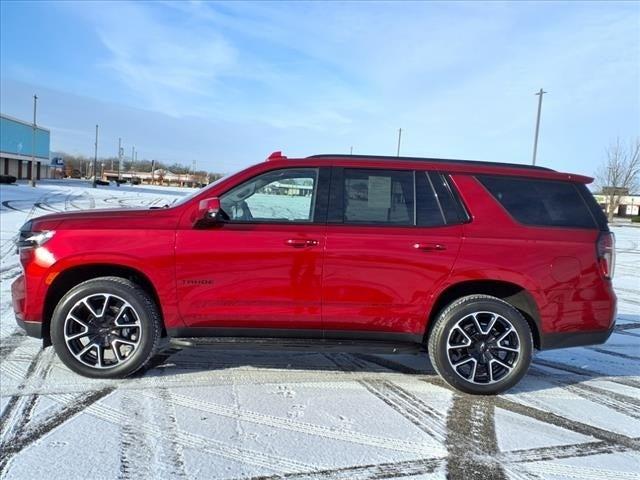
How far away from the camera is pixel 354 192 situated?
418 cm

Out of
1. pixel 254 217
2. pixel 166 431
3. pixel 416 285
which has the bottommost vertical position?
pixel 166 431

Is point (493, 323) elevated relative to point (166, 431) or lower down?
elevated

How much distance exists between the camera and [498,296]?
14.1ft

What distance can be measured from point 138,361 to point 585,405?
3.57 metres

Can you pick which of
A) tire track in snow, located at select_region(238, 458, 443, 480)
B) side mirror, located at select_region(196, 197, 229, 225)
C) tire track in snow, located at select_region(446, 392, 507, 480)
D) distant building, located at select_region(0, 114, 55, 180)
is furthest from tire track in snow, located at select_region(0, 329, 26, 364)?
distant building, located at select_region(0, 114, 55, 180)

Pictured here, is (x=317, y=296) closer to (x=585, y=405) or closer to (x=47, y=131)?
(x=585, y=405)

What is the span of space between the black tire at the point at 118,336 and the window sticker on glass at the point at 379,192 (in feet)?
6.37

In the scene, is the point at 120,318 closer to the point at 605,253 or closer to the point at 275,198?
the point at 275,198

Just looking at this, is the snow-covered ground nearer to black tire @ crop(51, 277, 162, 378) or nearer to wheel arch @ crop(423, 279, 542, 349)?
black tire @ crop(51, 277, 162, 378)

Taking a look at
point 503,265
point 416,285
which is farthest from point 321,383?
point 503,265

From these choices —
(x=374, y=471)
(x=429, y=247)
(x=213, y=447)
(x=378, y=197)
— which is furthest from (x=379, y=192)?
(x=213, y=447)

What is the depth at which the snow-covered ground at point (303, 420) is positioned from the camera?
3.00 meters

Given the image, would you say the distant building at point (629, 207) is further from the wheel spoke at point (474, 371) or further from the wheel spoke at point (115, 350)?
the wheel spoke at point (115, 350)

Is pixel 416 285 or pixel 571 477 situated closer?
pixel 571 477
